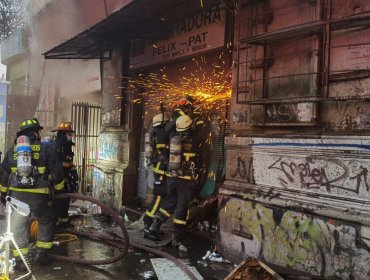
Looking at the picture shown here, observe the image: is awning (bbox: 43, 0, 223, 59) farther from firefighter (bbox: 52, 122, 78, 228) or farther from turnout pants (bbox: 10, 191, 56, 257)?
turnout pants (bbox: 10, 191, 56, 257)

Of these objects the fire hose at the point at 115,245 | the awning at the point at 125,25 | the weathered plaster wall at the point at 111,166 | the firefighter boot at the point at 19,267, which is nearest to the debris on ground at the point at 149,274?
the fire hose at the point at 115,245

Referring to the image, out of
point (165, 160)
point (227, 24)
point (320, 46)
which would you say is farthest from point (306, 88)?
point (165, 160)

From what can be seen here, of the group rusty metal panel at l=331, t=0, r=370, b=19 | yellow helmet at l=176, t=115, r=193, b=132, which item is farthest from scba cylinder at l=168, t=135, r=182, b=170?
rusty metal panel at l=331, t=0, r=370, b=19

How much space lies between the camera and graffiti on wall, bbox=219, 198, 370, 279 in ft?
13.5

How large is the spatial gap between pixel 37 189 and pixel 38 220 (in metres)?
0.47

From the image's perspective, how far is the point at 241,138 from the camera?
551 cm

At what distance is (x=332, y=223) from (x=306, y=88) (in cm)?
164

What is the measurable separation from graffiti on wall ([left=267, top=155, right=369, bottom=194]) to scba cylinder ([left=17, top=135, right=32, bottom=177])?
126 inches

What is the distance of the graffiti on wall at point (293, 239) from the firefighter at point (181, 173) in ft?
2.85

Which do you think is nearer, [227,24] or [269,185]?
[269,185]

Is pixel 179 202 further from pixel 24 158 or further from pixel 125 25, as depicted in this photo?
pixel 125 25

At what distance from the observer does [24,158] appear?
5141 mm

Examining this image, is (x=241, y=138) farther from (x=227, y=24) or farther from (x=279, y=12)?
(x=227, y=24)

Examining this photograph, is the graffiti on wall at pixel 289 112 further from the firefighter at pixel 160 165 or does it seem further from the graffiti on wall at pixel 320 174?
the firefighter at pixel 160 165
